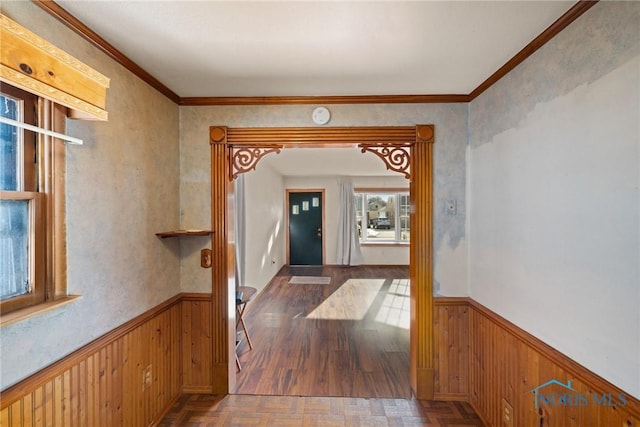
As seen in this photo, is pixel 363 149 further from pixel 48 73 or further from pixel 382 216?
pixel 382 216

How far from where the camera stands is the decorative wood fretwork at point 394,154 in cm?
218

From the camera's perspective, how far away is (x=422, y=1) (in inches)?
44.6

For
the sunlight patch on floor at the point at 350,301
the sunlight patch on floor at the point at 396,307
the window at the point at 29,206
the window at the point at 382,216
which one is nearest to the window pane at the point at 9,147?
the window at the point at 29,206

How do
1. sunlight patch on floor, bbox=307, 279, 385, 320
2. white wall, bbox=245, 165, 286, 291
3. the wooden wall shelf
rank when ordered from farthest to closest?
white wall, bbox=245, 165, 286, 291, sunlight patch on floor, bbox=307, 279, 385, 320, the wooden wall shelf

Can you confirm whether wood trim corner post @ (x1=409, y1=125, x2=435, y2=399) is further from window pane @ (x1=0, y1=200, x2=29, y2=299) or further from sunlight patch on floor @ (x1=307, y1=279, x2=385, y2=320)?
window pane @ (x1=0, y1=200, x2=29, y2=299)

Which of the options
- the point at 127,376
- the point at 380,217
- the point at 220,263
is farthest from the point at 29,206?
the point at 380,217

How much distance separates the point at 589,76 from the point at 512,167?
55cm

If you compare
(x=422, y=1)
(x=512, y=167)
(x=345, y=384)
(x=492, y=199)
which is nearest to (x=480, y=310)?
(x=492, y=199)

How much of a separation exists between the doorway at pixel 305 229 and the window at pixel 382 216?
3.38 feet

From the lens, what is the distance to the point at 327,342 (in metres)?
3.10

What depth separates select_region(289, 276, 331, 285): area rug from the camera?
219 inches

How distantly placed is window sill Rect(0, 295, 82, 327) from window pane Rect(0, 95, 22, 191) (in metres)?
0.45

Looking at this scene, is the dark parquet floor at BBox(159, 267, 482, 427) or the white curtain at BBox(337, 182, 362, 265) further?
the white curtain at BBox(337, 182, 362, 265)

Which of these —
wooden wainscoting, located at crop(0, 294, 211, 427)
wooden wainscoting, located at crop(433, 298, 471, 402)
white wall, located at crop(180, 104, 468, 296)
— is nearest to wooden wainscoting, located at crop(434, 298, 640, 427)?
wooden wainscoting, located at crop(433, 298, 471, 402)
